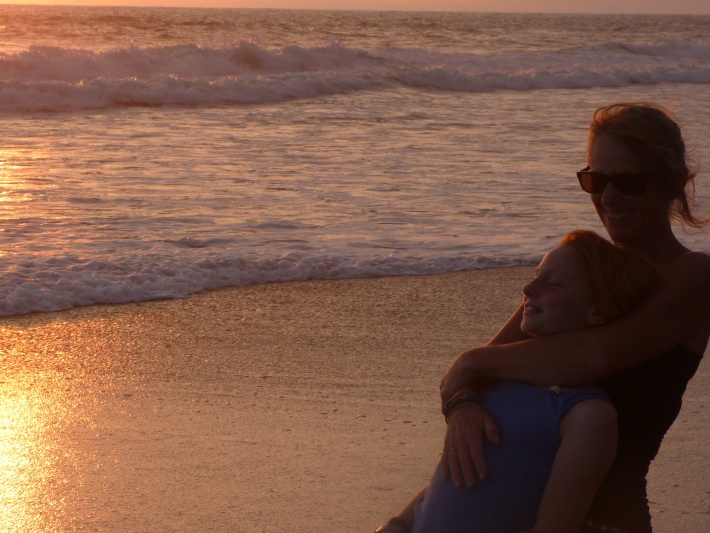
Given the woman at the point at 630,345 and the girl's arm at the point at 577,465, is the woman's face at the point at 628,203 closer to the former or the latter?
the woman at the point at 630,345

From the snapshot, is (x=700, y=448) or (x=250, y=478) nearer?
(x=250, y=478)

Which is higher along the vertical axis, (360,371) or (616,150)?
(616,150)

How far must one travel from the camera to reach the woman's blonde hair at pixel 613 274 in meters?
1.86

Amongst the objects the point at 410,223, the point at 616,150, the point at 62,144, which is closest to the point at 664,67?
the point at 62,144

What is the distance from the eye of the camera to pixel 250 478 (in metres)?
3.31

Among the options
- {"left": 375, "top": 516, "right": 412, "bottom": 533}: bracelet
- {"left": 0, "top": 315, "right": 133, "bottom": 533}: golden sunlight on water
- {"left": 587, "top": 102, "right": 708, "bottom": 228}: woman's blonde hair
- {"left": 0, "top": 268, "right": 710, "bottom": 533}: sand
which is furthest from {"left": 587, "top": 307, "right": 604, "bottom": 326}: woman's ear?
{"left": 0, "top": 315, "right": 133, "bottom": 533}: golden sunlight on water

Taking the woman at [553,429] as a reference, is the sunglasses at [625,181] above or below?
above

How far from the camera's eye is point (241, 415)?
12.7 ft

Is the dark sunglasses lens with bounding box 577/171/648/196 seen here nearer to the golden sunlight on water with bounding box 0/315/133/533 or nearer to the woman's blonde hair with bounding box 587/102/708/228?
the woman's blonde hair with bounding box 587/102/708/228

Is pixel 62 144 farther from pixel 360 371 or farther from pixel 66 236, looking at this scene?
pixel 360 371

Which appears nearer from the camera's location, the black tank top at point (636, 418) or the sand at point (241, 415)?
the black tank top at point (636, 418)

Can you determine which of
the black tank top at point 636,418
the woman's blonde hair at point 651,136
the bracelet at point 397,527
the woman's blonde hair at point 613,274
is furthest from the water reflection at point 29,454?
the woman's blonde hair at point 651,136

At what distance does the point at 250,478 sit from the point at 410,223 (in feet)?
15.6

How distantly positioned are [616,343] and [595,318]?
66 mm
